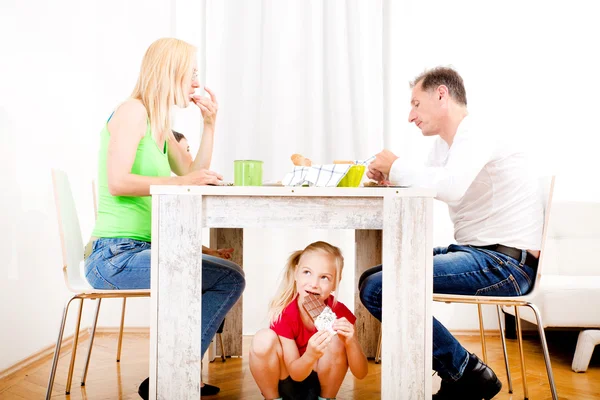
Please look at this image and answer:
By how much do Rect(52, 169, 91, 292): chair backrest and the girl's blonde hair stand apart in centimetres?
68

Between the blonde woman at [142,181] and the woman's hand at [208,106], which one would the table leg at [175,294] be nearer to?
the blonde woman at [142,181]

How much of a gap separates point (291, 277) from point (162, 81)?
2.63ft

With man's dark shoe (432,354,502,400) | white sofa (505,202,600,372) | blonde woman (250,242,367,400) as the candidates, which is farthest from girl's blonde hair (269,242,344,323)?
white sofa (505,202,600,372)

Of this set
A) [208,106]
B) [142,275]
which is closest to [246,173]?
[142,275]

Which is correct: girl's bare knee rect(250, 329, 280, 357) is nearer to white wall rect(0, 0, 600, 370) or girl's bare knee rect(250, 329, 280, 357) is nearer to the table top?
the table top

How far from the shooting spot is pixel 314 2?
3.62 m

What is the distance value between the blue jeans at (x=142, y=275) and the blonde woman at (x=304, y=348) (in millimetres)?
154

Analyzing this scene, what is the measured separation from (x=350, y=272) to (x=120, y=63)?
1756 millimetres

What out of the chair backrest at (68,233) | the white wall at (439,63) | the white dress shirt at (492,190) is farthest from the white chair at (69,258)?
the white dress shirt at (492,190)

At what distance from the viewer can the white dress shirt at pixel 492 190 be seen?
2119 mm

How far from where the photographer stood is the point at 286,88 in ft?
11.9

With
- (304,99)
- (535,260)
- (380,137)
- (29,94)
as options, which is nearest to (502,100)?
(380,137)

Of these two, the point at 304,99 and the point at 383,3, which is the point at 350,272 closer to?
the point at 304,99

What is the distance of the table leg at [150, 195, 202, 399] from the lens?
1.68 metres
